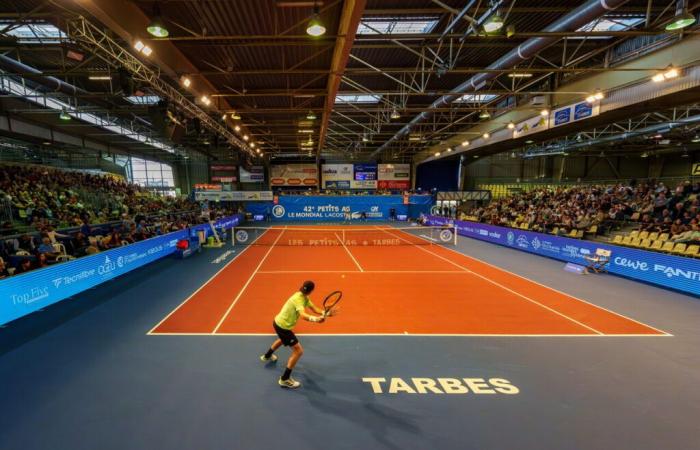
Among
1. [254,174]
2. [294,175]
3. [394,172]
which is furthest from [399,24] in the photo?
[254,174]

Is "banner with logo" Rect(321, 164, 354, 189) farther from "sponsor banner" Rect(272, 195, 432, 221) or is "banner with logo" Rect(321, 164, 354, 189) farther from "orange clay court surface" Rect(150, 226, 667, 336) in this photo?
"orange clay court surface" Rect(150, 226, 667, 336)

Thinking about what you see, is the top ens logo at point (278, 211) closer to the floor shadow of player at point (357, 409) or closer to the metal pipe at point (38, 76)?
the metal pipe at point (38, 76)

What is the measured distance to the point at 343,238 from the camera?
76.6 feet

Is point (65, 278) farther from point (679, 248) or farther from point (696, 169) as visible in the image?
point (696, 169)

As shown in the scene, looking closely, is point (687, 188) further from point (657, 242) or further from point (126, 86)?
point (126, 86)

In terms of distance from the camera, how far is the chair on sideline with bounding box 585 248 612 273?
12984mm

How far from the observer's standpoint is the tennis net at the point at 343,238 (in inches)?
841

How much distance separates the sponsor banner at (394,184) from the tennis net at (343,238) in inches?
560

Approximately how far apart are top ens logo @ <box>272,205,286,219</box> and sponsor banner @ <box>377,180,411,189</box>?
13.2 m

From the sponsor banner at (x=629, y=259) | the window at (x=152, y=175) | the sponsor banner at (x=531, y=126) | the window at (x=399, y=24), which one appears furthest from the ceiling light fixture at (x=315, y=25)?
the window at (x=152, y=175)

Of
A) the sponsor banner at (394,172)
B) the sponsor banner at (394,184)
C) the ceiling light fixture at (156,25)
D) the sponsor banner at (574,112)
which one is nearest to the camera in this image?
the ceiling light fixture at (156,25)

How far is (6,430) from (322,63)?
12.3 m

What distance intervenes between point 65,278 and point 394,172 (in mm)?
36711

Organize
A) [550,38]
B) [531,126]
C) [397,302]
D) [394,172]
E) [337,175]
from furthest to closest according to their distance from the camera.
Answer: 1. [394,172]
2. [337,175]
3. [531,126]
4. [550,38]
5. [397,302]
